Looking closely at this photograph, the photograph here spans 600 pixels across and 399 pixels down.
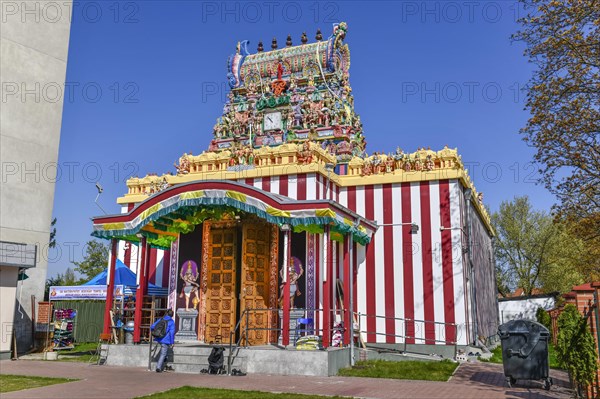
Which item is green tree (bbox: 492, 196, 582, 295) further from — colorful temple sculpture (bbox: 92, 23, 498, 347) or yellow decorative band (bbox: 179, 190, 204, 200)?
yellow decorative band (bbox: 179, 190, 204, 200)

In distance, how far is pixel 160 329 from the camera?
41.9 ft

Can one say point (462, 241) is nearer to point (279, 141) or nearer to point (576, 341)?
point (576, 341)

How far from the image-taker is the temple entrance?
1546 cm

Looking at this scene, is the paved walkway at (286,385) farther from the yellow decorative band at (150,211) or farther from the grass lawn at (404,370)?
the yellow decorative band at (150,211)

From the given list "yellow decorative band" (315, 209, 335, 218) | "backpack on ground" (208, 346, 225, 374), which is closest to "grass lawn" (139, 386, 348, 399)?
"backpack on ground" (208, 346, 225, 374)

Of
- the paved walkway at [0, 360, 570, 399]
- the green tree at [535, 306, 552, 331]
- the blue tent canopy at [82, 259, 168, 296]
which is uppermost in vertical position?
the blue tent canopy at [82, 259, 168, 296]

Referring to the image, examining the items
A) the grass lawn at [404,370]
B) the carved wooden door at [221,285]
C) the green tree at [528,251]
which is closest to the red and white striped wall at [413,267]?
the grass lawn at [404,370]

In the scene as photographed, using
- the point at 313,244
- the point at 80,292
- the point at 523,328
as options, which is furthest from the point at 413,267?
the point at 80,292

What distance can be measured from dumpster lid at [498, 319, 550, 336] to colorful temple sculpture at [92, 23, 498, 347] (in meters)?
4.11

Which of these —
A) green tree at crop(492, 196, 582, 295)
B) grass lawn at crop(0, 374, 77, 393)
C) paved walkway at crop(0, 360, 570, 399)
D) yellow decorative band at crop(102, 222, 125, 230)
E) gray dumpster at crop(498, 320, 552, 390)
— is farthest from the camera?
green tree at crop(492, 196, 582, 295)

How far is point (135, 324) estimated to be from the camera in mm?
14477

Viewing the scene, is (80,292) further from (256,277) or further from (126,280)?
(256,277)

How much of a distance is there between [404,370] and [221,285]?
6.17 meters

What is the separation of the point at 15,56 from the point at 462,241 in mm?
17884
